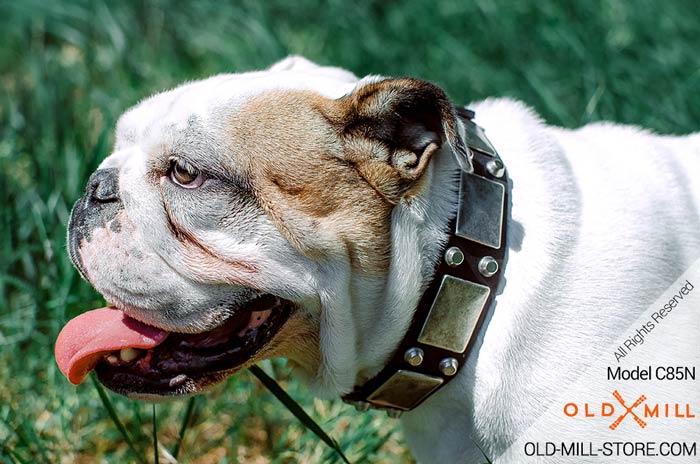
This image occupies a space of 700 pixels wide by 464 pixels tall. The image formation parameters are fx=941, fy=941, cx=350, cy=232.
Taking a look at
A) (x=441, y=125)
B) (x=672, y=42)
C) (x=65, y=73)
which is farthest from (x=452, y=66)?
(x=441, y=125)

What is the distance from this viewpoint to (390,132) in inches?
83.8

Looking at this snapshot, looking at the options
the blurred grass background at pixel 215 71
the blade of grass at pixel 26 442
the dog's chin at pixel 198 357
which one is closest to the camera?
the dog's chin at pixel 198 357

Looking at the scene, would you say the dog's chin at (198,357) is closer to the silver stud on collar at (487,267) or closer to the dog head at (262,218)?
A: the dog head at (262,218)

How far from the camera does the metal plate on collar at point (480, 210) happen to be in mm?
2100

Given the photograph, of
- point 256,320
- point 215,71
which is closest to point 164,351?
point 256,320

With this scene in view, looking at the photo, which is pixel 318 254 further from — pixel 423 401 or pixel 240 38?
pixel 240 38

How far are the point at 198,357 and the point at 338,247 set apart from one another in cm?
46

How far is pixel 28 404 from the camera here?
9.83 ft

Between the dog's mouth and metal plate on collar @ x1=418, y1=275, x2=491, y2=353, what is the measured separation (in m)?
0.36

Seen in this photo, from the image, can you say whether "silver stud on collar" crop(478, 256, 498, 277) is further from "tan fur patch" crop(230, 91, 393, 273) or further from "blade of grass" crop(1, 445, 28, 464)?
"blade of grass" crop(1, 445, 28, 464)

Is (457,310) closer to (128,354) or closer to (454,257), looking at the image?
(454,257)

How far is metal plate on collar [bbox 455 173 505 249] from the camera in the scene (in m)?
2.10

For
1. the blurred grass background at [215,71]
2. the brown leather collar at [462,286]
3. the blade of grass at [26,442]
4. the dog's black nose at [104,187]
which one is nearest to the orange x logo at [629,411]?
the brown leather collar at [462,286]

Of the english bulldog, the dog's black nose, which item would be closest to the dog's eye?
the english bulldog
